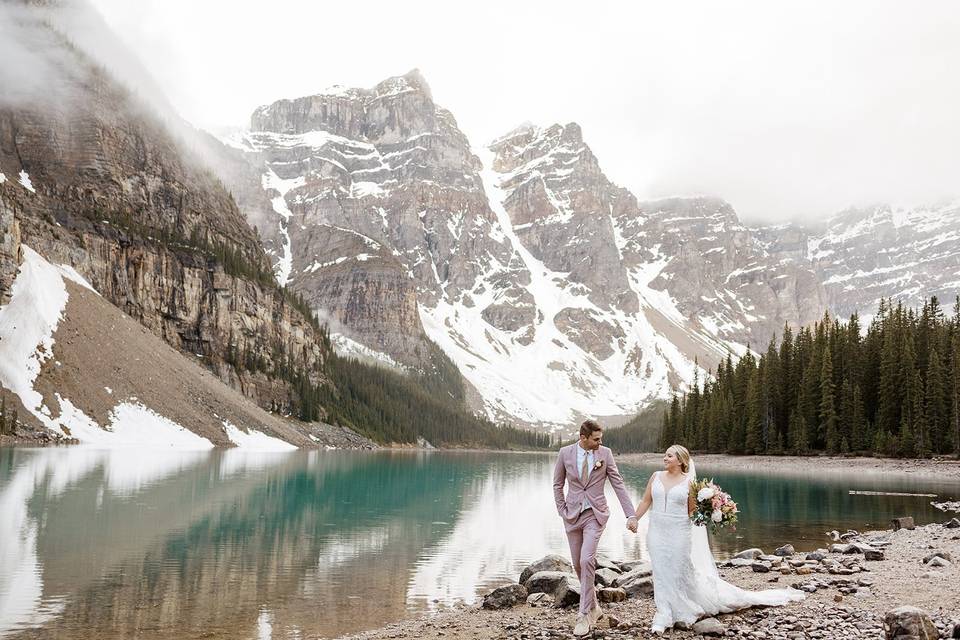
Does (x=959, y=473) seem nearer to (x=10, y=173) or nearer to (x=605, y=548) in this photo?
(x=605, y=548)

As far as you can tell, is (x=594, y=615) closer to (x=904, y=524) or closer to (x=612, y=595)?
(x=612, y=595)

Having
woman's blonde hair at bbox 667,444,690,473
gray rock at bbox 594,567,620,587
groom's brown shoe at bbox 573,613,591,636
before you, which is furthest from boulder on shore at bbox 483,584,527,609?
woman's blonde hair at bbox 667,444,690,473

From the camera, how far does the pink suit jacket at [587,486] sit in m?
11.8

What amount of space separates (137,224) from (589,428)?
15715cm

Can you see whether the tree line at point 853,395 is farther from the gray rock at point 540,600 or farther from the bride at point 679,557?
the bride at point 679,557

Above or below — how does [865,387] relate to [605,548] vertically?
above

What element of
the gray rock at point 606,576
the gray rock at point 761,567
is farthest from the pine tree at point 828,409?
the gray rock at point 606,576

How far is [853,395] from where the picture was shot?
261 ft

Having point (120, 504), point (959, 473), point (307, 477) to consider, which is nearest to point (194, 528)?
point (120, 504)

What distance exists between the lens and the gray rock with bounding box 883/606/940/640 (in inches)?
364

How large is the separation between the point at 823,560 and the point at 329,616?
11.8m

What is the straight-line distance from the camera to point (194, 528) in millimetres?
25250

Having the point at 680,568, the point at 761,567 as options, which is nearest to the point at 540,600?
the point at 680,568

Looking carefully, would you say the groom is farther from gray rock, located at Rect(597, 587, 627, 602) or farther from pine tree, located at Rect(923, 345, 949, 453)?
pine tree, located at Rect(923, 345, 949, 453)
